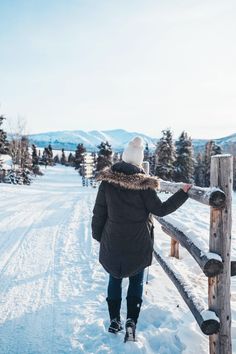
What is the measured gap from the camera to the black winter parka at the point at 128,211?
12.5 ft

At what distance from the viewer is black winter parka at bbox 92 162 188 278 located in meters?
3.81

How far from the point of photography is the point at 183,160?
44.3 meters

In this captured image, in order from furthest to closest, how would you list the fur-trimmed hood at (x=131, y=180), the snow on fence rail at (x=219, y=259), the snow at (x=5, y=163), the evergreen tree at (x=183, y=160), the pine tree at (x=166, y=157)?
the evergreen tree at (x=183, y=160) < the snow at (x=5, y=163) < the pine tree at (x=166, y=157) < the fur-trimmed hood at (x=131, y=180) < the snow on fence rail at (x=219, y=259)

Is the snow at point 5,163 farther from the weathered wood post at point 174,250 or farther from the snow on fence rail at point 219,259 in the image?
the snow on fence rail at point 219,259

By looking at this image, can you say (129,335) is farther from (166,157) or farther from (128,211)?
(166,157)

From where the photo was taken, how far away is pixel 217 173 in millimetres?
3314

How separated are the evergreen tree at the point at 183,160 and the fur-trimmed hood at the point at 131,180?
1597 inches

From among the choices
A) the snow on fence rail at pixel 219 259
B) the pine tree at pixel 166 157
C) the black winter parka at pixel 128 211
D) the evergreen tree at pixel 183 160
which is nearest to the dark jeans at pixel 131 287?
the black winter parka at pixel 128 211

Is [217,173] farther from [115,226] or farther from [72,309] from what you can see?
[72,309]

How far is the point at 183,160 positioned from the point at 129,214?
1625 inches

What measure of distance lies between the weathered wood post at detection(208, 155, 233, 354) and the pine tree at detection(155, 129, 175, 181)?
38261 mm

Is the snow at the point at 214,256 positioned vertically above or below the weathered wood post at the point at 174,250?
above

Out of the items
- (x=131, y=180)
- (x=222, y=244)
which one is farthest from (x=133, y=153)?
(x=222, y=244)

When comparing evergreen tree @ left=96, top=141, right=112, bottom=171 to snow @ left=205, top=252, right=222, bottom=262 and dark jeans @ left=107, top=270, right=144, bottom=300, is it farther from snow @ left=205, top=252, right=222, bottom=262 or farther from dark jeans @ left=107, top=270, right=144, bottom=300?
snow @ left=205, top=252, right=222, bottom=262
